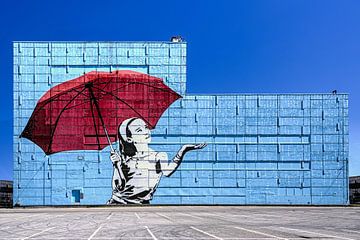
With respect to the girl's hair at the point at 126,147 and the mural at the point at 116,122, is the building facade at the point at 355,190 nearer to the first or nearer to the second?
the mural at the point at 116,122

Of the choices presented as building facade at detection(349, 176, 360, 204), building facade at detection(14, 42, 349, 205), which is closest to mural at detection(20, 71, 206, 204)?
building facade at detection(14, 42, 349, 205)

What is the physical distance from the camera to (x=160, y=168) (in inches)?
2441

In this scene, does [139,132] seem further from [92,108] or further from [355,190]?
[355,190]

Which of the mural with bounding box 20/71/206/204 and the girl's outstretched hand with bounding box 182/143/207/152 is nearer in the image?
the mural with bounding box 20/71/206/204

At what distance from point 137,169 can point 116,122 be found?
6.20 metres

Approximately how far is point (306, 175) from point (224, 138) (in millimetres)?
10983

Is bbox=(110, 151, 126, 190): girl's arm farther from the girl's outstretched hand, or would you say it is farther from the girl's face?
the girl's outstretched hand

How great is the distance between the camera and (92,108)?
62750mm

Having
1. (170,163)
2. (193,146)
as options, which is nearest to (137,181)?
(170,163)

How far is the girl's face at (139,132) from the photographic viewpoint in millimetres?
62263

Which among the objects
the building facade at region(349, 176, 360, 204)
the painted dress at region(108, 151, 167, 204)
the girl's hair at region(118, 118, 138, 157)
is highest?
the girl's hair at region(118, 118, 138, 157)

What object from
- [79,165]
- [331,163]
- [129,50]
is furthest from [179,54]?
[331,163]

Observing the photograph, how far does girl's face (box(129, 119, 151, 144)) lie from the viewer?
6226cm

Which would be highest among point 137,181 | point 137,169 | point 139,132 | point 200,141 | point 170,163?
point 139,132
